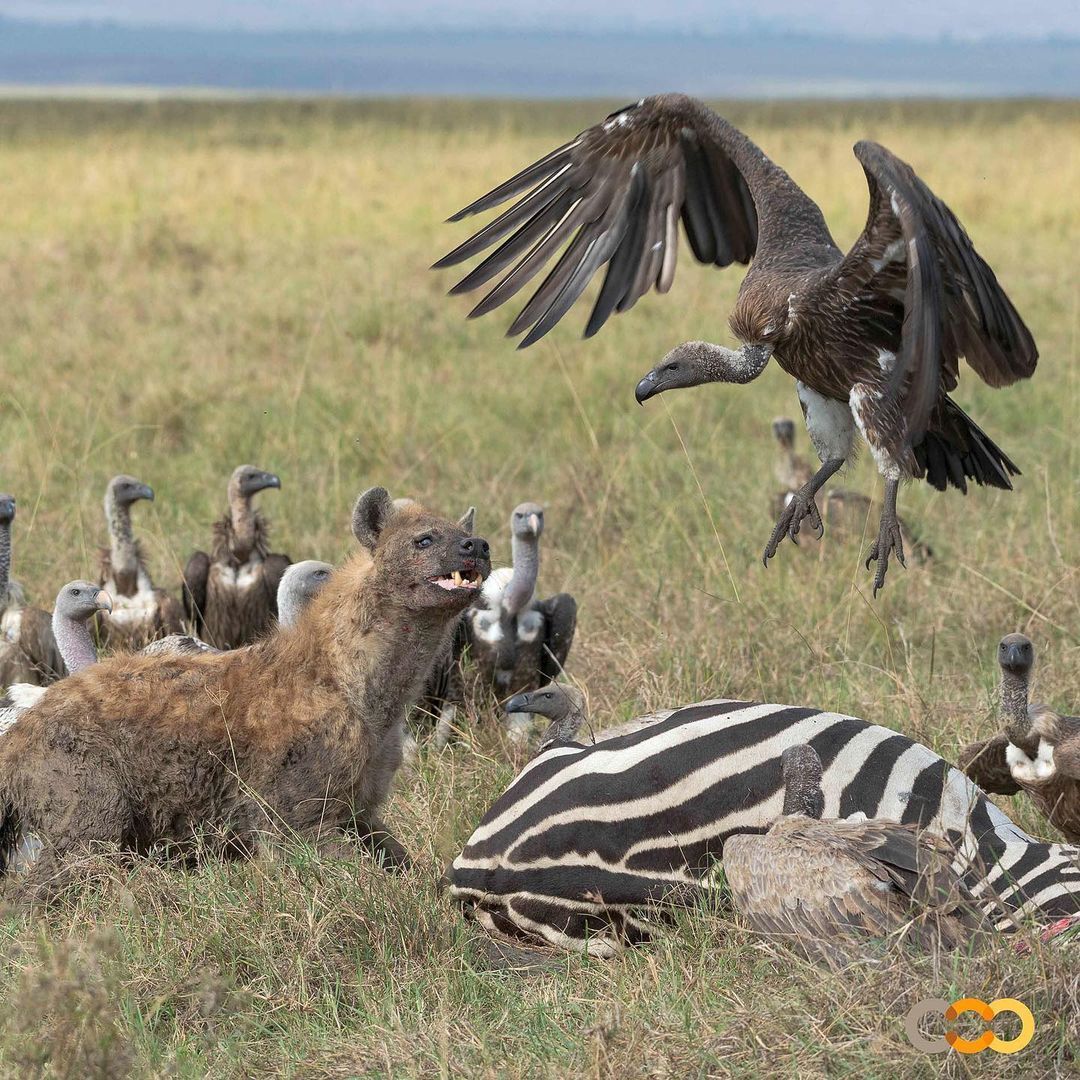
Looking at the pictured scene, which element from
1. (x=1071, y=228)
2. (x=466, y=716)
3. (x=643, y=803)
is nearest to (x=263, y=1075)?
(x=643, y=803)

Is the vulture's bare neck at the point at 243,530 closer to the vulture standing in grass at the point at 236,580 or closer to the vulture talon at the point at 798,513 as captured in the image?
the vulture standing in grass at the point at 236,580

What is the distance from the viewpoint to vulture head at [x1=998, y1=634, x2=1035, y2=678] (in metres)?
4.27

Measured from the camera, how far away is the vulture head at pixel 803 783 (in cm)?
347

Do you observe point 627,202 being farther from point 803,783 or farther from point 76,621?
point 76,621

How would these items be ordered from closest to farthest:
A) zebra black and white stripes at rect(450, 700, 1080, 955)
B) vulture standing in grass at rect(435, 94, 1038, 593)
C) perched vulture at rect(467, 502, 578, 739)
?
zebra black and white stripes at rect(450, 700, 1080, 955) < vulture standing in grass at rect(435, 94, 1038, 593) < perched vulture at rect(467, 502, 578, 739)

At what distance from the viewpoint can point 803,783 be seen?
137 inches

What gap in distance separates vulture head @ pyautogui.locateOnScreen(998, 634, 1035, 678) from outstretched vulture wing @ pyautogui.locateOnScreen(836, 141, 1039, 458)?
66cm

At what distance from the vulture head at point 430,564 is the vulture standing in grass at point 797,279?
1.88 feet

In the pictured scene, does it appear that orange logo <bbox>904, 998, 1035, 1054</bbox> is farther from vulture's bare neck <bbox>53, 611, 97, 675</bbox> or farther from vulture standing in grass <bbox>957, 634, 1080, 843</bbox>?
vulture's bare neck <bbox>53, 611, 97, 675</bbox>

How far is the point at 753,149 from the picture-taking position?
472 cm

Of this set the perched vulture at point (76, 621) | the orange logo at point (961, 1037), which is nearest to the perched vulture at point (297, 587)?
the perched vulture at point (76, 621)

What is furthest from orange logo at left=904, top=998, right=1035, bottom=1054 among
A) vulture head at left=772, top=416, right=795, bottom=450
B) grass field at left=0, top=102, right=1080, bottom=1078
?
vulture head at left=772, top=416, right=795, bottom=450

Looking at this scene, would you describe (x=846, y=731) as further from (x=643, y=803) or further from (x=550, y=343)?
(x=550, y=343)

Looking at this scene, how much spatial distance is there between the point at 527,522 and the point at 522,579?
21 cm
